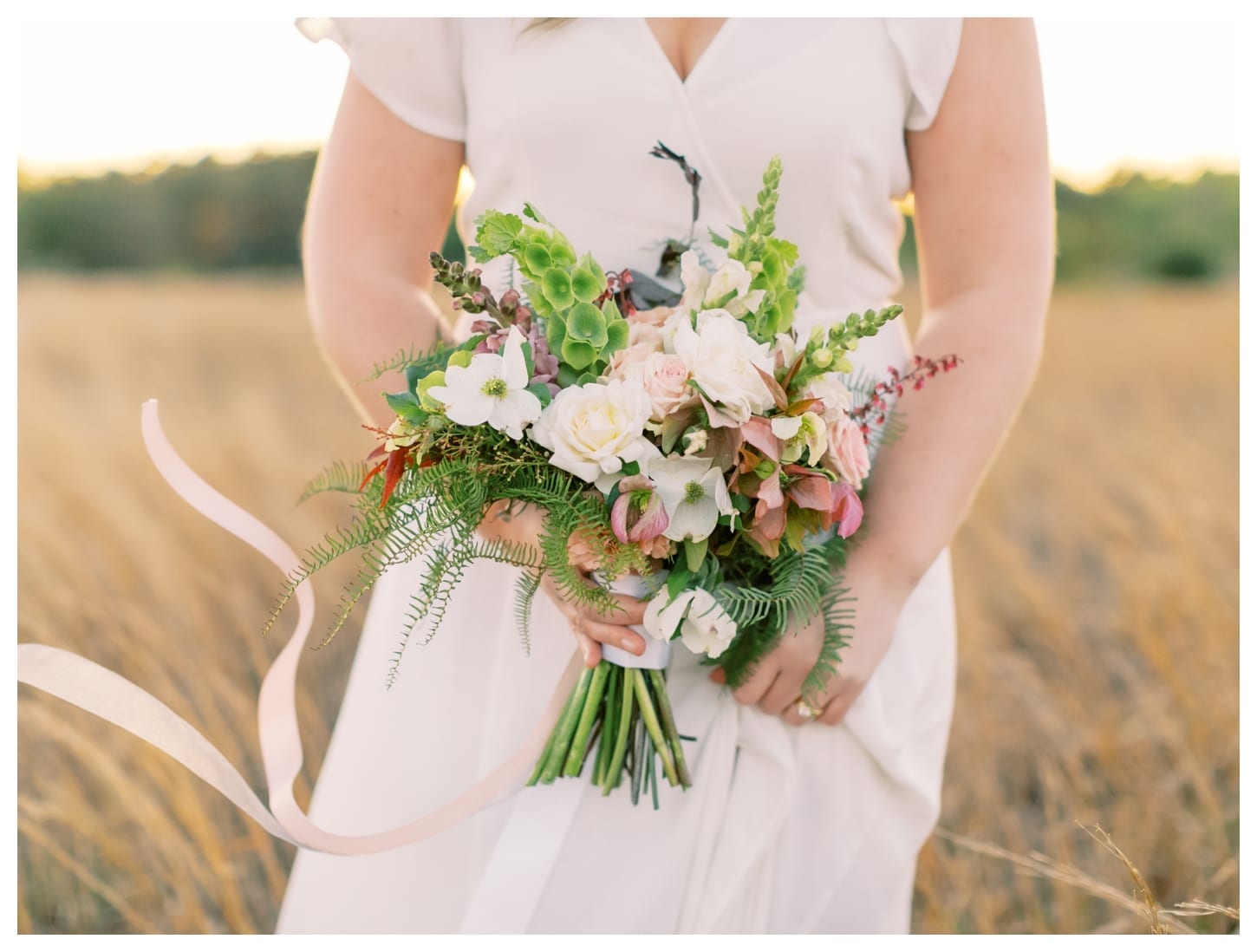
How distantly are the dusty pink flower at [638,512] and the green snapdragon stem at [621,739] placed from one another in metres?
0.30

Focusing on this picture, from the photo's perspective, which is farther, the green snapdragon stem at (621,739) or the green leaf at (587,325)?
the green snapdragon stem at (621,739)

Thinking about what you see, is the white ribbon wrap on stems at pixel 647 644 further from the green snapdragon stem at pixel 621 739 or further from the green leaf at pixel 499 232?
the green leaf at pixel 499 232

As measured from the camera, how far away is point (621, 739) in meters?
1.34

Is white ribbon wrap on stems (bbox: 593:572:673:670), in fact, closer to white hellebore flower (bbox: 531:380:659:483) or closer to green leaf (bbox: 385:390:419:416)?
white hellebore flower (bbox: 531:380:659:483)

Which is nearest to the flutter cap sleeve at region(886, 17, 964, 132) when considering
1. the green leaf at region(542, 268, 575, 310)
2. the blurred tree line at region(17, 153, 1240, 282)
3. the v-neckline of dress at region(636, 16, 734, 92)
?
the v-neckline of dress at region(636, 16, 734, 92)

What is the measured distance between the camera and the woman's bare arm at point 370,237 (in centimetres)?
142

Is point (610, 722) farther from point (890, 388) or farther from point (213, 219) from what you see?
point (213, 219)

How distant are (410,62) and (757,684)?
99cm

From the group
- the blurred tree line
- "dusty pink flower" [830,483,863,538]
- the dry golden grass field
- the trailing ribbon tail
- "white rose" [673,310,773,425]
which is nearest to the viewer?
"white rose" [673,310,773,425]

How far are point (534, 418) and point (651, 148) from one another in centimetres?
53

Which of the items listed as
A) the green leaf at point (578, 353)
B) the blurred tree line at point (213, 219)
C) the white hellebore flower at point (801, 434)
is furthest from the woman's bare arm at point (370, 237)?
the blurred tree line at point (213, 219)

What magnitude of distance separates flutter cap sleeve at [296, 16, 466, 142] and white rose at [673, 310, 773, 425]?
1.95ft

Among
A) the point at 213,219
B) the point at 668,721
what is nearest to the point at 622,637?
the point at 668,721

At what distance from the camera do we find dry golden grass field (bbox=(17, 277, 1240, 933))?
2.39 m
